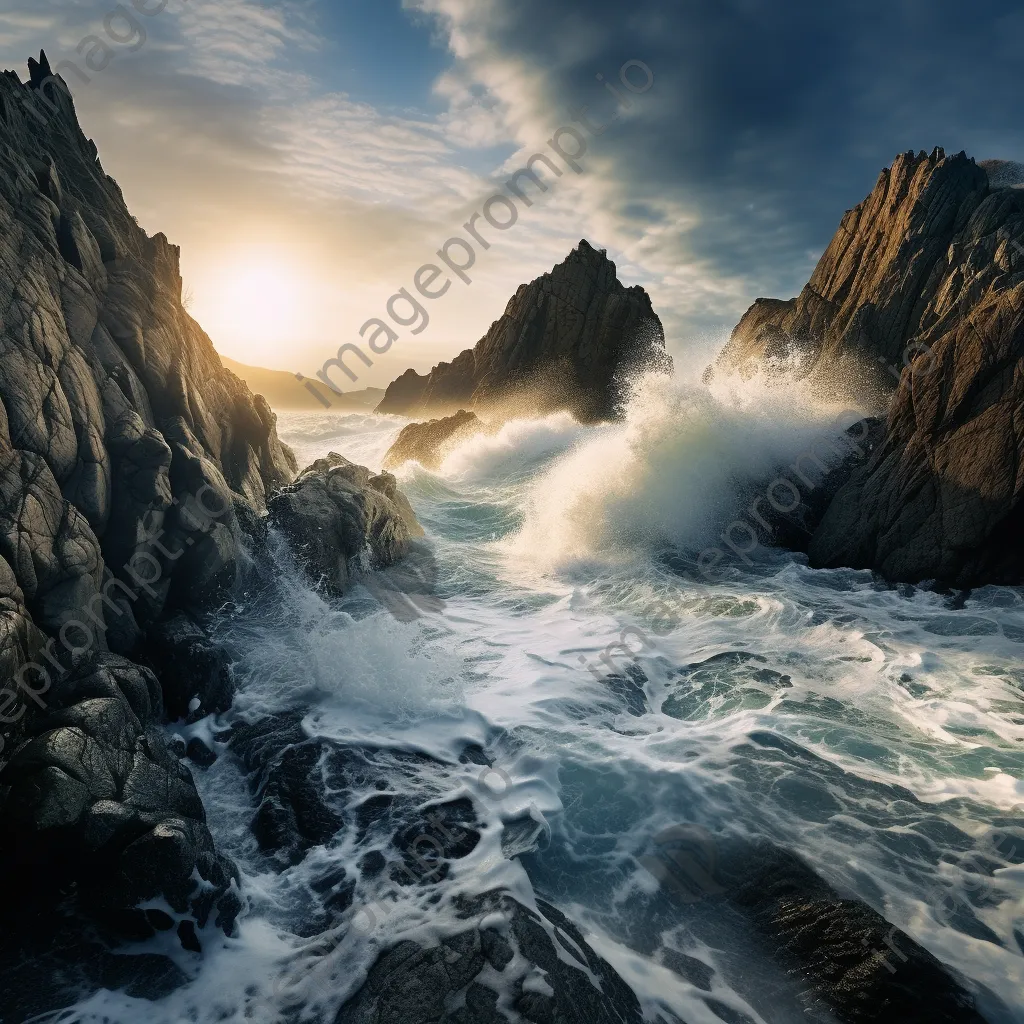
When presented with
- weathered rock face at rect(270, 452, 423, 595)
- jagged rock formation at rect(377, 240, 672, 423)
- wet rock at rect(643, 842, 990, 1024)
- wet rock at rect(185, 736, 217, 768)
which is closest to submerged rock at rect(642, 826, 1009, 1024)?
wet rock at rect(643, 842, 990, 1024)

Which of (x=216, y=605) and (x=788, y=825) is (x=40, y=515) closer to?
(x=216, y=605)

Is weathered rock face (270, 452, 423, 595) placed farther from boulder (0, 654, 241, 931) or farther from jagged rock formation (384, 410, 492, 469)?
jagged rock formation (384, 410, 492, 469)

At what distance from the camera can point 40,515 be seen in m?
7.26

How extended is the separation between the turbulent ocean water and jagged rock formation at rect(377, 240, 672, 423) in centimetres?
3341

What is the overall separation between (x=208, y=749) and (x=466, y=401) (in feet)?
166

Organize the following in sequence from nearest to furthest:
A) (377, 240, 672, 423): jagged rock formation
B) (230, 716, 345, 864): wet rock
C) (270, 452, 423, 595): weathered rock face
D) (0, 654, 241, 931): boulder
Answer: (0, 654, 241, 931): boulder
(230, 716, 345, 864): wet rock
(270, 452, 423, 595): weathered rock face
(377, 240, 672, 423): jagged rock formation

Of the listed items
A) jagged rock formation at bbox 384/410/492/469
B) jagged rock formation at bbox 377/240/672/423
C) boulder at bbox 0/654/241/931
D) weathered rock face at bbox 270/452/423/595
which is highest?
jagged rock formation at bbox 377/240/672/423

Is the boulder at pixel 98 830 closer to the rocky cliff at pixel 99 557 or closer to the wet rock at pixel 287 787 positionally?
the rocky cliff at pixel 99 557

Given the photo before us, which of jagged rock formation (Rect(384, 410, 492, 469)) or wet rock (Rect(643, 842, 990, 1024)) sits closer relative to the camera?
wet rock (Rect(643, 842, 990, 1024))

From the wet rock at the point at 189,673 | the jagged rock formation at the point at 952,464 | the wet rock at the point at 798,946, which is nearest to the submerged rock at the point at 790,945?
the wet rock at the point at 798,946

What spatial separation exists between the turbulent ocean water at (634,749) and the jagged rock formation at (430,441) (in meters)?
14.8

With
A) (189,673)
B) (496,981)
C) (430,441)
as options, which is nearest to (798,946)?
(496,981)

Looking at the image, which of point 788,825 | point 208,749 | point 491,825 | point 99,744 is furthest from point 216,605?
point 788,825

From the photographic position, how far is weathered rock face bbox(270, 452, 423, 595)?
42.1ft
